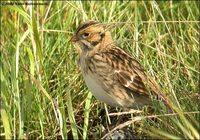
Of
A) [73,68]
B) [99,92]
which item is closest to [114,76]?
[99,92]

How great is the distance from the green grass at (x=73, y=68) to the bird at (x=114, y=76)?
13 cm

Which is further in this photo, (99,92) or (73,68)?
(73,68)

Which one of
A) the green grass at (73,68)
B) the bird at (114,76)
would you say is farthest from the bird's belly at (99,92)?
the green grass at (73,68)

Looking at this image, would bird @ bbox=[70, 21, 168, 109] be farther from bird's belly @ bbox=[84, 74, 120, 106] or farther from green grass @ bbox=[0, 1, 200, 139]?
green grass @ bbox=[0, 1, 200, 139]

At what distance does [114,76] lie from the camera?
4746 millimetres

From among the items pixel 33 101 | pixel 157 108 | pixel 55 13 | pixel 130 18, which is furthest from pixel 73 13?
pixel 157 108

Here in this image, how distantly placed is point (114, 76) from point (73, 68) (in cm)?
94

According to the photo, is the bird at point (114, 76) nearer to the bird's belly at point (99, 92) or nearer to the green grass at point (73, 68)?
the bird's belly at point (99, 92)

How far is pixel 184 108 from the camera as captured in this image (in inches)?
166

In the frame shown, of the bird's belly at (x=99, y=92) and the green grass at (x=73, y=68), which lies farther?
the bird's belly at (x=99, y=92)

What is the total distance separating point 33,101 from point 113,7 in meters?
1.50

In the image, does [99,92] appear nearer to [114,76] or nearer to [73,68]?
[114,76]

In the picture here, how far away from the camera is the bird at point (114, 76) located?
468cm

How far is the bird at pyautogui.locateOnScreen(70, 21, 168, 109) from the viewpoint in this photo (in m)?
4.68
